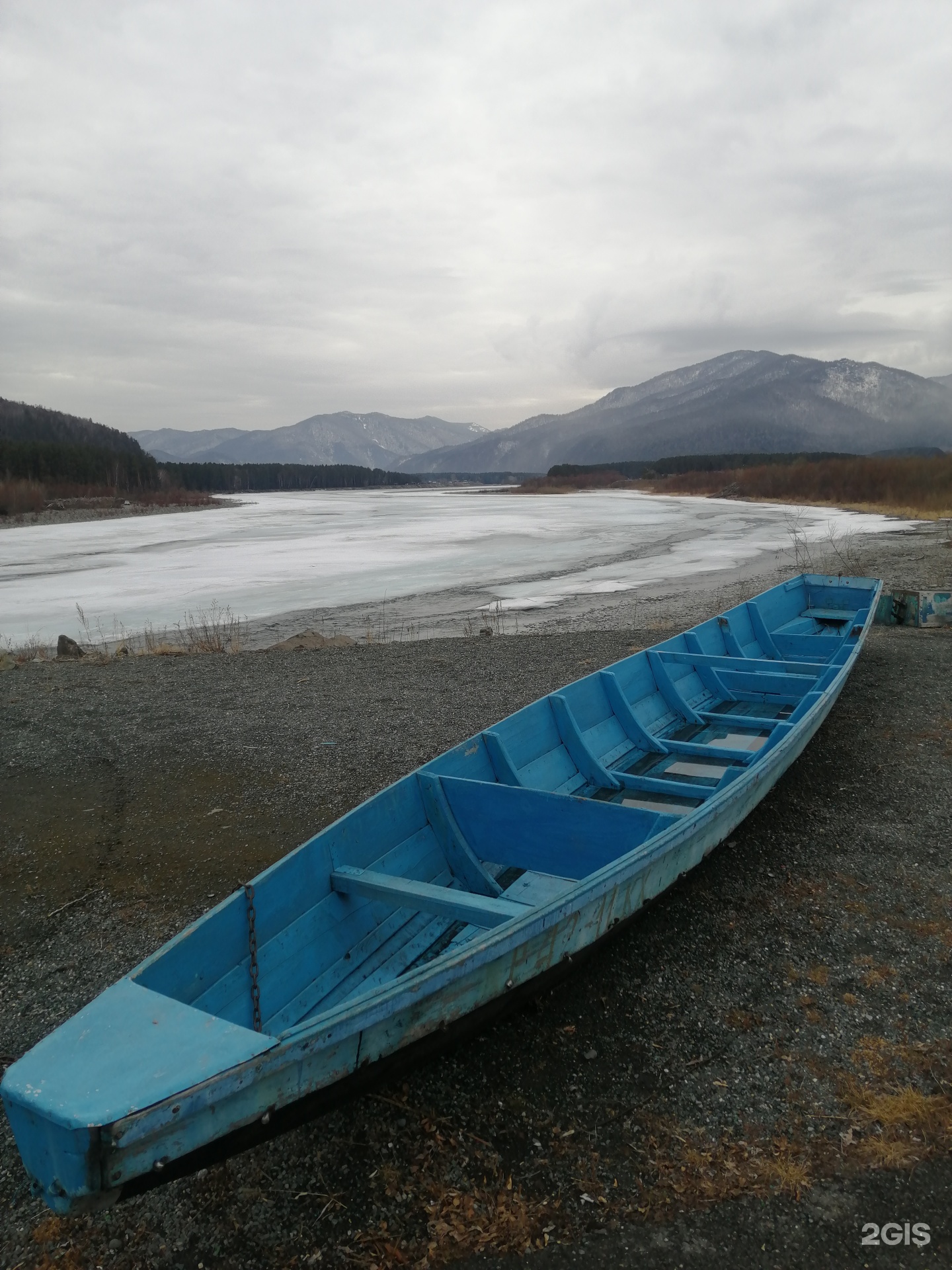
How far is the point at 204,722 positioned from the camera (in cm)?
859

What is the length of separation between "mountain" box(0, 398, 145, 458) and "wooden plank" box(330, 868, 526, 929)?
126008 mm

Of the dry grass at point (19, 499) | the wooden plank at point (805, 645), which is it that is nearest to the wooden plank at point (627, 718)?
the wooden plank at point (805, 645)

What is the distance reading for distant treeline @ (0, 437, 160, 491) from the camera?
7543cm

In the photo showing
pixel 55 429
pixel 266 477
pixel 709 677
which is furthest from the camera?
pixel 266 477

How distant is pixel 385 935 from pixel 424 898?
44cm

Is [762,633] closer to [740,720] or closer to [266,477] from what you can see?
[740,720]

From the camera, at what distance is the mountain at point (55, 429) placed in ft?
392

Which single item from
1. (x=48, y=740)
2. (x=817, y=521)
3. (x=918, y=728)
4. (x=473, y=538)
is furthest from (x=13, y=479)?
(x=918, y=728)

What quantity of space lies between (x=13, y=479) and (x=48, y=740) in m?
77.8

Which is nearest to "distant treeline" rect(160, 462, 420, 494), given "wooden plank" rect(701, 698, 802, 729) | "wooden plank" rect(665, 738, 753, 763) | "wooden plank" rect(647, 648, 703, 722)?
"wooden plank" rect(647, 648, 703, 722)

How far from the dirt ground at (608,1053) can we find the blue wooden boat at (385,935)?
1.70 feet

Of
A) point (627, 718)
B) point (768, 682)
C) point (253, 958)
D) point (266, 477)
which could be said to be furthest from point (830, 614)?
point (266, 477)

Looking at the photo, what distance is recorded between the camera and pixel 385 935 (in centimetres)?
390

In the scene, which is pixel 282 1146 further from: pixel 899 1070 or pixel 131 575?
pixel 131 575
